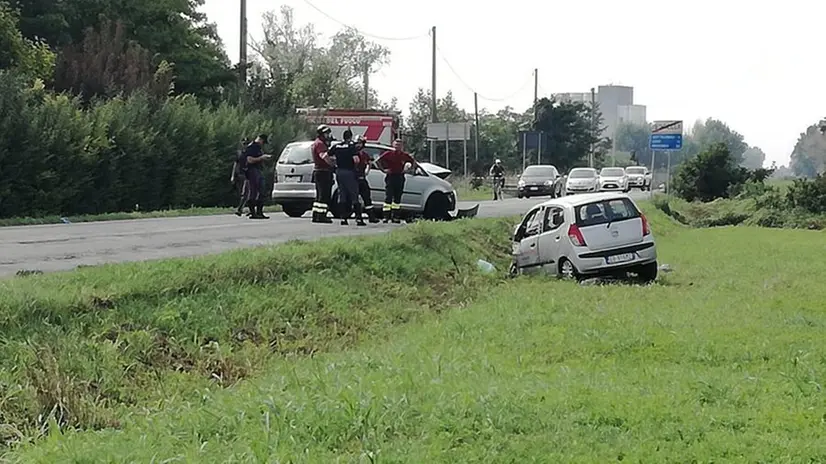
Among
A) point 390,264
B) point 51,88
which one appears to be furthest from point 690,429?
point 51,88

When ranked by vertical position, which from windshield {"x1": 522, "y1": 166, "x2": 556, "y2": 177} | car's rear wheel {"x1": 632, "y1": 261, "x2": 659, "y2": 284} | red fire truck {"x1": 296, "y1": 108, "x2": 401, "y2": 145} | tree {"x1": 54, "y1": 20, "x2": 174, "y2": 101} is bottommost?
car's rear wheel {"x1": 632, "y1": 261, "x2": 659, "y2": 284}

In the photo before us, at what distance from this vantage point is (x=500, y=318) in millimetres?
11797

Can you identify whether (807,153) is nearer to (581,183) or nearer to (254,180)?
(581,183)

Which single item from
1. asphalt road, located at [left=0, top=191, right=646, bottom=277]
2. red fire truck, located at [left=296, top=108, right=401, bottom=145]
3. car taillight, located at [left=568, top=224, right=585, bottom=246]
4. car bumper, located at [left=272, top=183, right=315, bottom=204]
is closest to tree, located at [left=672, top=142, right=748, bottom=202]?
red fire truck, located at [left=296, top=108, right=401, bottom=145]

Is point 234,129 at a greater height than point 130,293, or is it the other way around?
point 234,129

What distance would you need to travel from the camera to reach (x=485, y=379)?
796cm

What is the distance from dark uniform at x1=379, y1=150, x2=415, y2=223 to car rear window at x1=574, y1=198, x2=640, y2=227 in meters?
4.17

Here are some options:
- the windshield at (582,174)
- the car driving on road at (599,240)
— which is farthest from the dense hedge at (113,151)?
the windshield at (582,174)

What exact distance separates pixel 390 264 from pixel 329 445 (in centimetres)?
965

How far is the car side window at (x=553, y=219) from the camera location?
1763cm

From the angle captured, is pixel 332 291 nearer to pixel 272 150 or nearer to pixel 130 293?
pixel 130 293

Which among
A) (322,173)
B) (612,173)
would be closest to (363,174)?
(322,173)

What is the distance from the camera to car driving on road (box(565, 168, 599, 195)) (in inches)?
1884

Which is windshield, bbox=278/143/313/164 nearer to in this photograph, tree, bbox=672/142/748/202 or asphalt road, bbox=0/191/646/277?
asphalt road, bbox=0/191/646/277
